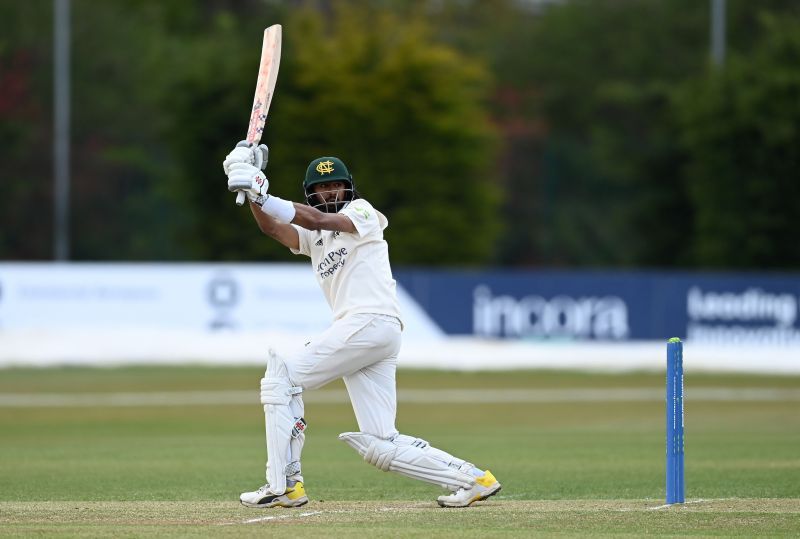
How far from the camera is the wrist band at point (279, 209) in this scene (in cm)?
743

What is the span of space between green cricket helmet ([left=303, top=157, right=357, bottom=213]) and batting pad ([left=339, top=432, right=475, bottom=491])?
1.29 metres

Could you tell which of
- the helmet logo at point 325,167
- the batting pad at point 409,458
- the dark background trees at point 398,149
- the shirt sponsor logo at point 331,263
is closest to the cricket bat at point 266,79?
the helmet logo at point 325,167

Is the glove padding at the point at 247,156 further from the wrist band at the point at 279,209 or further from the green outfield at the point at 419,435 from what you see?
the green outfield at the point at 419,435

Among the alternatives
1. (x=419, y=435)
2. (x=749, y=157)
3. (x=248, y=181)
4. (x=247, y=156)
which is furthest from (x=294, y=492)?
(x=749, y=157)

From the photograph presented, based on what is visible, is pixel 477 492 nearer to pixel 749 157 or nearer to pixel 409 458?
pixel 409 458

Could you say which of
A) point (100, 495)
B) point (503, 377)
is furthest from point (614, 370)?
point (100, 495)

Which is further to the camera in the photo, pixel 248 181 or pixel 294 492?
pixel 294 492

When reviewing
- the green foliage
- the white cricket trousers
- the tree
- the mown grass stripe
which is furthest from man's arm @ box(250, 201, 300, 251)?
the green foliage

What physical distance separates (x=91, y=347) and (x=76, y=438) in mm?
8270

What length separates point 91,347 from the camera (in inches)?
891

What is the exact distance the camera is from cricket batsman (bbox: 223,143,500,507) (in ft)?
24.9

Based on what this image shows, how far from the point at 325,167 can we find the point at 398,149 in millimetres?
21403

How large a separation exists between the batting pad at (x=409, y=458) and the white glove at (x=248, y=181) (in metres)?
1.40

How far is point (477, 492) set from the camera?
25.7 feet
